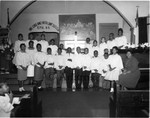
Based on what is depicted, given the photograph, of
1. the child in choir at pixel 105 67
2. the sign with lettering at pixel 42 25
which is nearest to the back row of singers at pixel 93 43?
the child in choir at pixel 105 67

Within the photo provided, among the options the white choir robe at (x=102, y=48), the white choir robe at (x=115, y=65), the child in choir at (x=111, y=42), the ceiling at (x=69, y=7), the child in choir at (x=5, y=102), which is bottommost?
the child in choir at (x=5, y=102)

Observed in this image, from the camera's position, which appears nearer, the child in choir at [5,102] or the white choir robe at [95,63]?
the child in choir at [5,102]

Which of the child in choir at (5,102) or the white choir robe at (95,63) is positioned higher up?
the white choir robe at (95,63)

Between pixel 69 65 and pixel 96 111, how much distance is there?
3138 mm

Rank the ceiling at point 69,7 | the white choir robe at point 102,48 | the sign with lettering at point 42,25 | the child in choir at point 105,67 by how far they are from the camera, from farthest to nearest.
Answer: the sign with lettering at point 42,25 → the ceiling at point 69,7 → the white choir robe at point 102,48 → the child in choir at point 105,67

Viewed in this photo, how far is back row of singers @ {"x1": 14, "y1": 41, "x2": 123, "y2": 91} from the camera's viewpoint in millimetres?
8102

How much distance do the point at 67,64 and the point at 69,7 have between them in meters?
3.39

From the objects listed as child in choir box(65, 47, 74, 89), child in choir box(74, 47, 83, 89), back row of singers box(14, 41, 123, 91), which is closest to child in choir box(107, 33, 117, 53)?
back row of singers box(14, 41, 123, 91)

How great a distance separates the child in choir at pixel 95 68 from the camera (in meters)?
8.55

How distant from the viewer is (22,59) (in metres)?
8.06

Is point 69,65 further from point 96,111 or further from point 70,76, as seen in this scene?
point 96,111

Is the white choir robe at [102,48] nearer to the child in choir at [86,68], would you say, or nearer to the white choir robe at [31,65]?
the child in choir at [86,68]

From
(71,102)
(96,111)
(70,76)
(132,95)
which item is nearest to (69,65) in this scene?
(70,76)

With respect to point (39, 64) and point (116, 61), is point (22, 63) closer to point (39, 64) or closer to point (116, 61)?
point (39, 64)
